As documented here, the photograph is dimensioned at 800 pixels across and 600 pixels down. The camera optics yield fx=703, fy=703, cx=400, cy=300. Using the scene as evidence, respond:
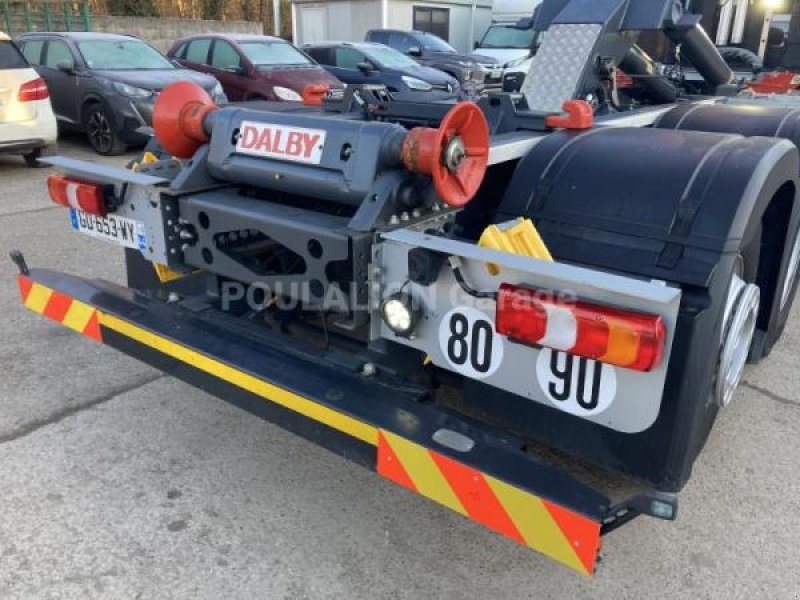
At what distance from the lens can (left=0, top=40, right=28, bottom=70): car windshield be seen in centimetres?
823

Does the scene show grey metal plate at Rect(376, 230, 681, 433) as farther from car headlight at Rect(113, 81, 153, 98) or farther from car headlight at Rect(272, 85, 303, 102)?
car headlight at Rect(272, 85, 303, 102)

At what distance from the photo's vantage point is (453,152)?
212cm

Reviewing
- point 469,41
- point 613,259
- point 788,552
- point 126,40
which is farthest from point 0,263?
point 469,41

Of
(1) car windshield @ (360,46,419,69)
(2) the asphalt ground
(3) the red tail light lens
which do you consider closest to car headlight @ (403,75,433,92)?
(1) car windshield @ (360,46,419,69)

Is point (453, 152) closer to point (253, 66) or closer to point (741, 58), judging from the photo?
point (741, 58)

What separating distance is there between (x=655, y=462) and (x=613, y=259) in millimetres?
603

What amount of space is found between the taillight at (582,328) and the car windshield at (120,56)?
9853mm

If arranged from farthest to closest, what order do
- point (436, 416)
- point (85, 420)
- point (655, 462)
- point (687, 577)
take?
point (85, 420) < point (687, 577) < point (436, 416) < point (655, 462)

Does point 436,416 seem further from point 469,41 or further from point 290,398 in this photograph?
point 469,41

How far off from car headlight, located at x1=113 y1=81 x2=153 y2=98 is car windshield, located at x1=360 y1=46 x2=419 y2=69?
209 inches

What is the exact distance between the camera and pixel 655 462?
2014 millimetres

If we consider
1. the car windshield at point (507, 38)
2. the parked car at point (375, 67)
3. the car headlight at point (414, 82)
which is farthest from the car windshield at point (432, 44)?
the car headlight at point (414, 82)

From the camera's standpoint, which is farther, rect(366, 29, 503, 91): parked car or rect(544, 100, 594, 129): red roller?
rect(366, 29, 503, 91): parked car

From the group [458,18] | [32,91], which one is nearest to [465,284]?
[32,91]
